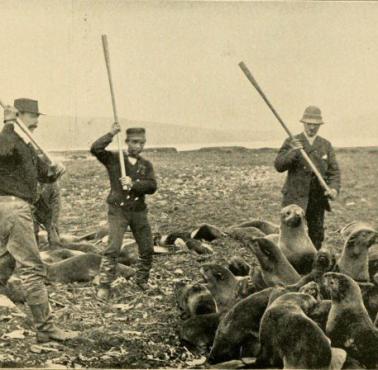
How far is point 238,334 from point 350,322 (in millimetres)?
862

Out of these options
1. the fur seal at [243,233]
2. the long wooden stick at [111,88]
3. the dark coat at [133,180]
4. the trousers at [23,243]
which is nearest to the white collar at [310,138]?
the fur seal at [243,233]

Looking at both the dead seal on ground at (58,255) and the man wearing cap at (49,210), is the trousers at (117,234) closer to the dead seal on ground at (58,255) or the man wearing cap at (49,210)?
the dead seal on ground at (58,255)

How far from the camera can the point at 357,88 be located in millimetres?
5887

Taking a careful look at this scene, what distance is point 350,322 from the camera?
4.34 metres

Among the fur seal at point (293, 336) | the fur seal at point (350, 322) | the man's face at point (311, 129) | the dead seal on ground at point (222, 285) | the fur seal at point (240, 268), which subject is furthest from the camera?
the man's face at point (311, 129)

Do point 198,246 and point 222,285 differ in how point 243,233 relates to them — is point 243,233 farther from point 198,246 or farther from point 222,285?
point 222,285

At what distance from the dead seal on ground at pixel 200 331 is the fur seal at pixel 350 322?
3.07ft

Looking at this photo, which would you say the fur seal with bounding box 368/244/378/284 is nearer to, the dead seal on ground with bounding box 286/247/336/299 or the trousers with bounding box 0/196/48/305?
the dead seal on ground with bounding box 286/247/336/299

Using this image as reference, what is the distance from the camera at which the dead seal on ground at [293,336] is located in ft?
13.7

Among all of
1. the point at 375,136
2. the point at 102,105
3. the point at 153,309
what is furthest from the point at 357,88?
the point at 153,309

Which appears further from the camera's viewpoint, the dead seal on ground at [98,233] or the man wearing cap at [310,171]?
the dead seal on ground at [98,233]

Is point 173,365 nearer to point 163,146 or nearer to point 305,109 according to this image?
point 163,146

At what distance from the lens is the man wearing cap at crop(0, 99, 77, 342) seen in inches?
175

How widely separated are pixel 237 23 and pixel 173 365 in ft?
11.0
